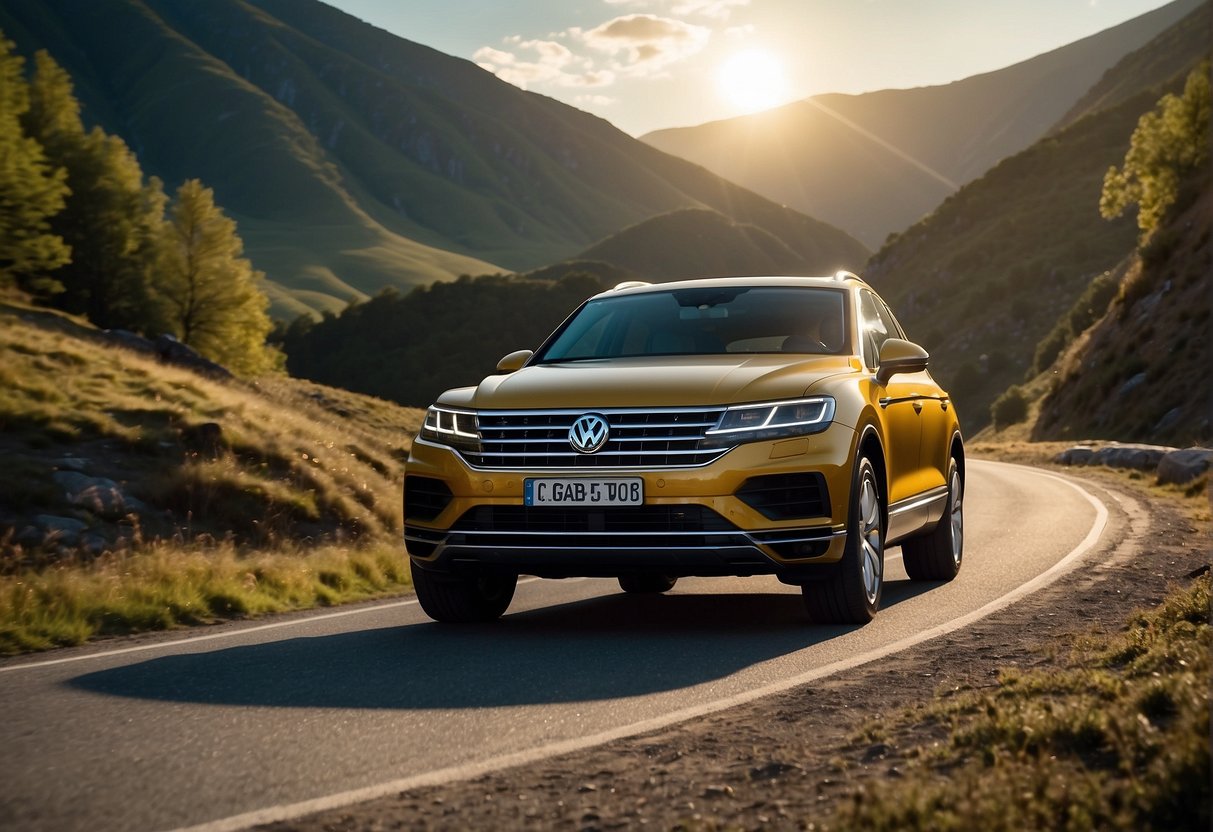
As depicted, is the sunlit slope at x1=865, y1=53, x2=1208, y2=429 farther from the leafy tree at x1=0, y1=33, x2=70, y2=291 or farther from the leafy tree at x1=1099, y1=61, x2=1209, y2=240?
the leafy tree at x1=0, y1=33, x2=70, y2=291

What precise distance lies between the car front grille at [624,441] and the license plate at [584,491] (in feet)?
0.28

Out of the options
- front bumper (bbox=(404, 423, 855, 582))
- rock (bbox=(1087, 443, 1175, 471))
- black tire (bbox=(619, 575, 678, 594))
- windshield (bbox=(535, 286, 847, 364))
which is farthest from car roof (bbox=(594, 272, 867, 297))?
rock (bbox=(1087, 443, 1175, 471))

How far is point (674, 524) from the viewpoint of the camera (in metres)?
7.38

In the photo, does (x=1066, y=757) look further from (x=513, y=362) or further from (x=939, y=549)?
(x=939, y=549)

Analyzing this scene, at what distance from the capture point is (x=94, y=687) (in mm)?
6566

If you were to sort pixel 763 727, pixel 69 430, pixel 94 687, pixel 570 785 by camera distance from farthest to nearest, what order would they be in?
pixel 69 430 < pixel 94 687 < pixel 763 727 < pixel 570 785

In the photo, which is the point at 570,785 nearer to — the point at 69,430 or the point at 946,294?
the point at 69,430

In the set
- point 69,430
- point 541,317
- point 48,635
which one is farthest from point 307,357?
point 48,635

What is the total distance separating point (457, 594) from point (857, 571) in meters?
2.40

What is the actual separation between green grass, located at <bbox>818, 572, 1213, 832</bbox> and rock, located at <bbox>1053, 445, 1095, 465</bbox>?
1135 inches

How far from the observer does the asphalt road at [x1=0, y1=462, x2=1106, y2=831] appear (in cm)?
457

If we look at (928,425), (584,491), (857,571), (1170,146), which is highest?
(1170,146)

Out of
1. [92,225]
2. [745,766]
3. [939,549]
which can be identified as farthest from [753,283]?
[92,225]

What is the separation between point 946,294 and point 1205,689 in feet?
326
